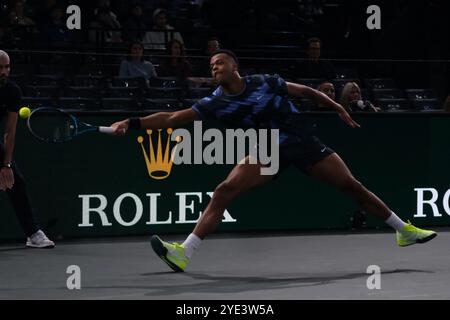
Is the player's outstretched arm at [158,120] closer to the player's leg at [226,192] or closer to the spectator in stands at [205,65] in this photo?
the player's leg at [226,192]

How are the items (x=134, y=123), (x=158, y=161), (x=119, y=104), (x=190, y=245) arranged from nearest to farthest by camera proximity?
(x=134, y=123) < (x=190, y=245) < (x=158, y=161) < (x=119, y=104)

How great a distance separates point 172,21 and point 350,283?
9067 mm

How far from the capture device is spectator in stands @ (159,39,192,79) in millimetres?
13391

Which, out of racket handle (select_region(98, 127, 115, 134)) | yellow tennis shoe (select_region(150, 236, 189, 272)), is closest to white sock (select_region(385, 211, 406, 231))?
yellow tennis shoe (select_region(150, 236, 189, 272))

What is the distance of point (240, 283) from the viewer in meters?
8.22

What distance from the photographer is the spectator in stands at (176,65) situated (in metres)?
13.4

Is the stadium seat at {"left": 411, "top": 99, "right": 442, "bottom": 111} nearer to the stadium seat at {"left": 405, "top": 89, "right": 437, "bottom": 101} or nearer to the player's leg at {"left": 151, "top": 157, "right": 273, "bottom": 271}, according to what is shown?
the stadium seat at {"left": 405, "top": 89, "right": 437, "bottom": 101}

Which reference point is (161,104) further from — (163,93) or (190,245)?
(190,245)

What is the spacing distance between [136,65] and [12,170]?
3.34 metres

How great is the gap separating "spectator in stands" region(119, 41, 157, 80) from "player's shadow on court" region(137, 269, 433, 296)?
4.81 metres

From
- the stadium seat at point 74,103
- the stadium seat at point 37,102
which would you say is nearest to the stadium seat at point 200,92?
the stadium seat at point 74,103

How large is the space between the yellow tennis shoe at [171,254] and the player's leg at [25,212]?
2115 millimetres

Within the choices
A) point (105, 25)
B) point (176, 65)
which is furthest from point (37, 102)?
point (105, 25)
